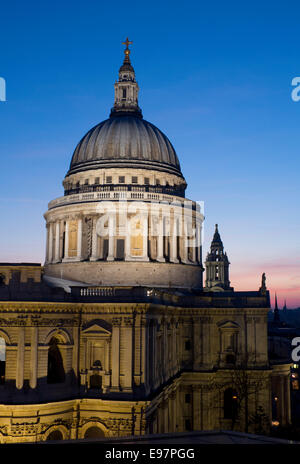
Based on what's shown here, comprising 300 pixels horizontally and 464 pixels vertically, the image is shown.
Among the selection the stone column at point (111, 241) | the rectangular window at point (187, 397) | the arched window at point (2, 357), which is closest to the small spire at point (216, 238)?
the stone column at point (111, 241)

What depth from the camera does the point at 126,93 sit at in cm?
7244

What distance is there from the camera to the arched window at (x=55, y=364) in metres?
38.3

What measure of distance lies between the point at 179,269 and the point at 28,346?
2875cm

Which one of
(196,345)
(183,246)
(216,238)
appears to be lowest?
(196,345)

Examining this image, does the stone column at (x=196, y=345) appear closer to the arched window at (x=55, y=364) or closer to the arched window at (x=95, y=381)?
the arched window at (x=95, y=381)

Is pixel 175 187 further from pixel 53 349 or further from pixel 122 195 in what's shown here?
pixel 53 349

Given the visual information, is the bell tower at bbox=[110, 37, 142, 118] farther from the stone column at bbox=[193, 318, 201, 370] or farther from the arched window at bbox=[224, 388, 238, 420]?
the arched window at bbox=[224, 388, 238, 420]

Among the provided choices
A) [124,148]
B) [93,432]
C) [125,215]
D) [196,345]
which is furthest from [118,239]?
[93,432]

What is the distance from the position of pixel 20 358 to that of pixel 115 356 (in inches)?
262

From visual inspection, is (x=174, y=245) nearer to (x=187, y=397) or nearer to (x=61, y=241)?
(x=61, y=241)

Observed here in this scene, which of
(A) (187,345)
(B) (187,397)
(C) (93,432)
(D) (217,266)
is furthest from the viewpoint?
(D) (217,266)

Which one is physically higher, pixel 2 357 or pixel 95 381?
pixel 2 357

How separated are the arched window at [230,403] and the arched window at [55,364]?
1039 inches
